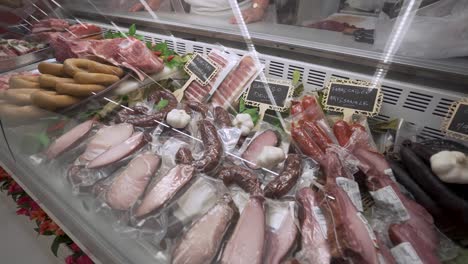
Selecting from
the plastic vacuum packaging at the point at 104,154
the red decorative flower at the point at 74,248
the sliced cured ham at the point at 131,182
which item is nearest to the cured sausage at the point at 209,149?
the sliced cured ham at the point at 131,182

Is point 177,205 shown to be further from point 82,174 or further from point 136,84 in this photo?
point 136,84

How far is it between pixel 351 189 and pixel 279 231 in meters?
0.35

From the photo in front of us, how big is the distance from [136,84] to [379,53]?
1.64m

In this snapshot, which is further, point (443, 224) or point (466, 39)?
point (466, 39)

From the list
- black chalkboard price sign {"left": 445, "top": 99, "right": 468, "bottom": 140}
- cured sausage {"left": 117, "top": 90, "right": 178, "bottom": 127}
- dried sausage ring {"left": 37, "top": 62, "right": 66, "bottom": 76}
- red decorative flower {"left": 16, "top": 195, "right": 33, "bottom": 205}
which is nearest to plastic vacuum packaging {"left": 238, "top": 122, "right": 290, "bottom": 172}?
cured sausage {"left": 117, "top": 90, "right": 178, "bottom": 127}

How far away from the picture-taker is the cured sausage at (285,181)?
1.21 meters

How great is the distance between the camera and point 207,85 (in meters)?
2.00

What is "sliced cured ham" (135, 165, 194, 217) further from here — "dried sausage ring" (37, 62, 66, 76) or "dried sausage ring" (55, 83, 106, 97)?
"dried sausage ring" (37, 62, 66, 76)

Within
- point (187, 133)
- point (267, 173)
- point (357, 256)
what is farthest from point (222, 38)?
point (357, 256)

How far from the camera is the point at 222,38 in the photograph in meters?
2.16

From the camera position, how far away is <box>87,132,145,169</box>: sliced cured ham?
143cm

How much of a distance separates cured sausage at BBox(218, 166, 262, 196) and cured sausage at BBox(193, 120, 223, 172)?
0.08m

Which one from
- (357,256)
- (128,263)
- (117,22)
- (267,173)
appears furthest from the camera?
(117,22)

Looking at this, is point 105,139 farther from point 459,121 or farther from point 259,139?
point 459,121
